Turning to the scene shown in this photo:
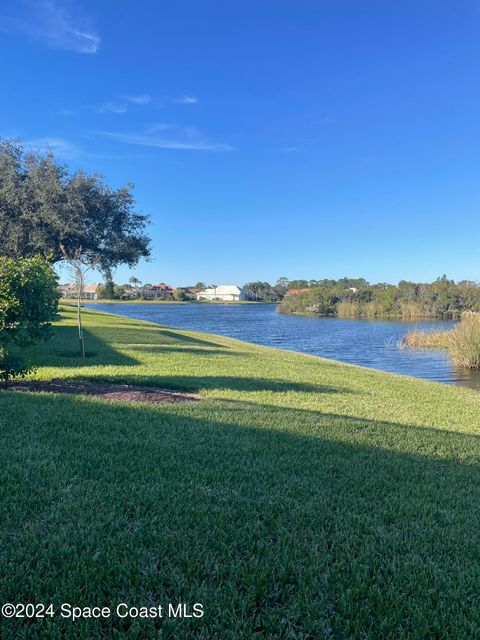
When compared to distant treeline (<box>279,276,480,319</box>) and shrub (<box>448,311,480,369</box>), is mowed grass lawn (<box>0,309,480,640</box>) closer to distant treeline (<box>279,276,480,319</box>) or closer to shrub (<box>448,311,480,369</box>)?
shrub (<box>448,311,480,369</box>)

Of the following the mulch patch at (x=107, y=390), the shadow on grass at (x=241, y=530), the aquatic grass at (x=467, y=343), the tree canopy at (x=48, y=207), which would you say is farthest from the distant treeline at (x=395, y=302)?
the shadow on grass at (x=241, y=530)

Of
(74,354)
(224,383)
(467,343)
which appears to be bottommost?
(467,343)

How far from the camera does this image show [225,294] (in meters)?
153

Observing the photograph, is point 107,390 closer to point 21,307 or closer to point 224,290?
point 21,307

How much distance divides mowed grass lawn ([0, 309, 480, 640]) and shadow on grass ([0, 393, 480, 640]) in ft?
0.03

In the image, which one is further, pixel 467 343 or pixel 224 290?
pixel 224 290

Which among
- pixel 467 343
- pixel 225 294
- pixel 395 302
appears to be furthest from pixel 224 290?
pixel 467 343

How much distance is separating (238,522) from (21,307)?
5.56 meters

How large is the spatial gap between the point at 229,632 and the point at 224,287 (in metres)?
162

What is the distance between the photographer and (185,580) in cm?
234

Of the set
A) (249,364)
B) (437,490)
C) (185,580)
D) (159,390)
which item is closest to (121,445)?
(185,580)

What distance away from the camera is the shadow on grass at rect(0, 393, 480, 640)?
7.18 feet

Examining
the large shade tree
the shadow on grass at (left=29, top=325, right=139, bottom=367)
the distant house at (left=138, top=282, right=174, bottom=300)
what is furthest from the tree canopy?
the distant house at (left=138, top=282, right=174, bottom=300)

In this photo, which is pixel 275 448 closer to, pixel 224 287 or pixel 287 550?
pixel 287 550
